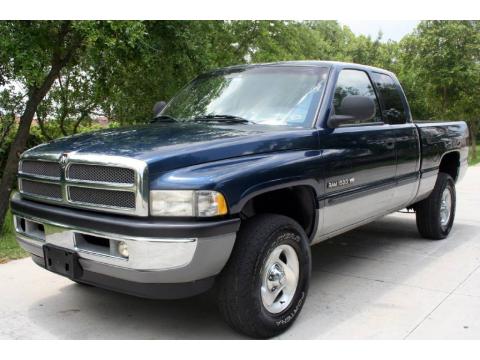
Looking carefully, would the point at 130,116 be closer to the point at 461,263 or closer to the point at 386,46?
the point at 461,263

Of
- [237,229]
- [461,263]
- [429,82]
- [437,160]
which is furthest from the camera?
[429,82]

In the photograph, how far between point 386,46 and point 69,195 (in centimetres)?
3345

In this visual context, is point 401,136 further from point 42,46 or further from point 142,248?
point 42,46

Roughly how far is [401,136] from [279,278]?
232 cm

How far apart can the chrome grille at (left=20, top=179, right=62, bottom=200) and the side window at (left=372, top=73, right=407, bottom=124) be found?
126 inches

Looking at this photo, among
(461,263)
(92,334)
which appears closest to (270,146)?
(92,334)

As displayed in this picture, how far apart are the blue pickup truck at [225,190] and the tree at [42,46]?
1697 mm

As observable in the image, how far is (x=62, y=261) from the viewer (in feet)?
11.2

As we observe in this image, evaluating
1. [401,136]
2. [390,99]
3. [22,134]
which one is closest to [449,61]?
[390,99]

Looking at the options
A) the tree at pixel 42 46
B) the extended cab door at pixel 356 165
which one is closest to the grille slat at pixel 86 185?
the extended cab door at pixel 356 165

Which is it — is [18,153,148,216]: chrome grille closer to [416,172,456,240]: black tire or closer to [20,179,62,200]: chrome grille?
[20,179,62,200]: chrome grille
